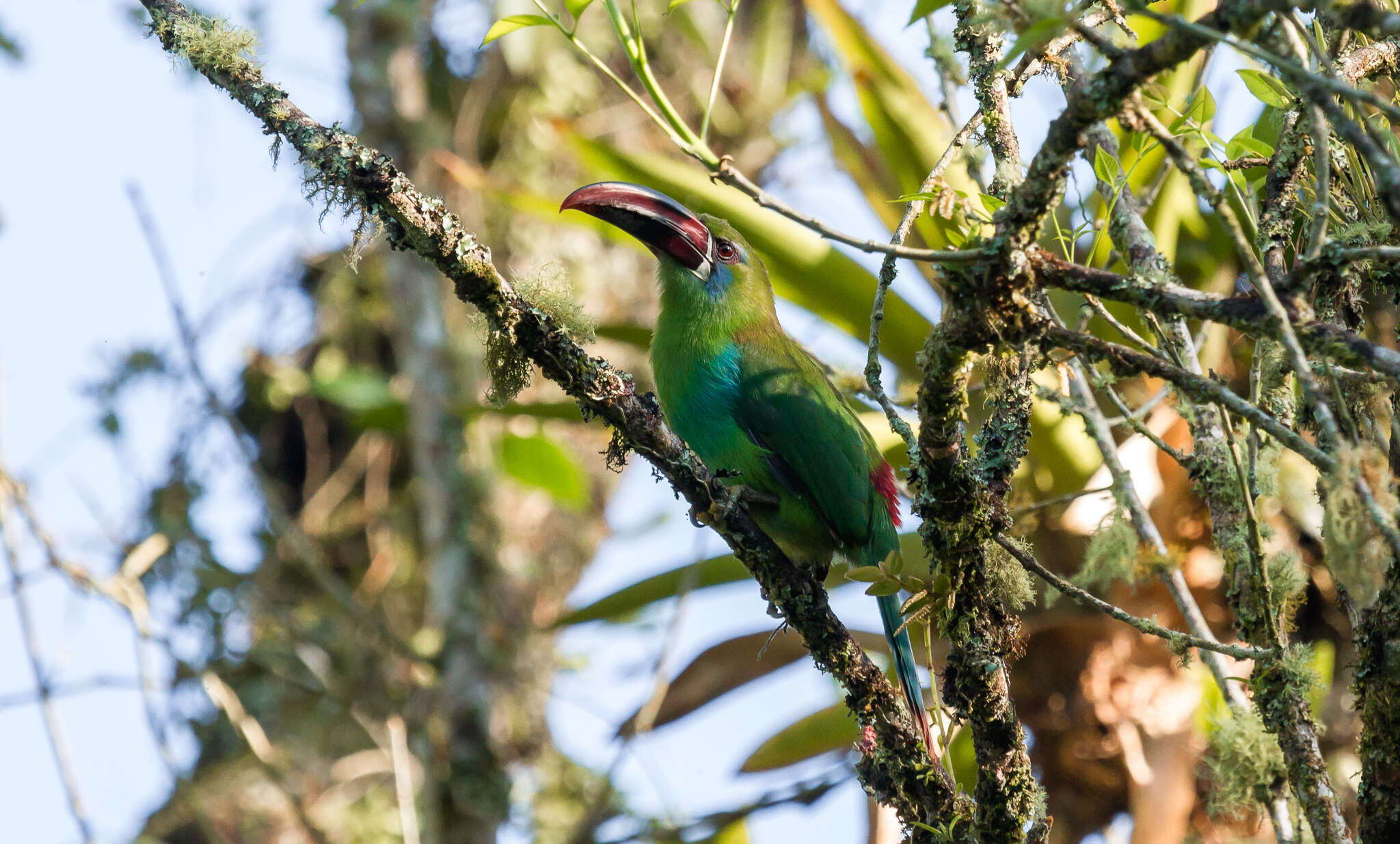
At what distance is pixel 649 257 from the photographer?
654 cm

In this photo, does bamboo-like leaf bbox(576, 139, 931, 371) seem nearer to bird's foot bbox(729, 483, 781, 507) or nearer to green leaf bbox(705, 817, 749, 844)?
bird's foot bbox(729, 483, 781, 507)

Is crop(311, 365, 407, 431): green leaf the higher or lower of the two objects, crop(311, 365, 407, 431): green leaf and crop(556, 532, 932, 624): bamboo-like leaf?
the higher

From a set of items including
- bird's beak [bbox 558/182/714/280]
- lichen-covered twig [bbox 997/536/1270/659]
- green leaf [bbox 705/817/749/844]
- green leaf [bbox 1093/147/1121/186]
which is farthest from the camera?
green leaf [bbox 705/817/749/844]

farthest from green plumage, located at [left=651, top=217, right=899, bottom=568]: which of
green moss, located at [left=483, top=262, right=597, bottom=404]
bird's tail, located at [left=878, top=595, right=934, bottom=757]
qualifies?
green moss, located at [left=483, top=262, right=597, bottom=404]

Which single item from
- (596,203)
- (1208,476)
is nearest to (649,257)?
(596,203)

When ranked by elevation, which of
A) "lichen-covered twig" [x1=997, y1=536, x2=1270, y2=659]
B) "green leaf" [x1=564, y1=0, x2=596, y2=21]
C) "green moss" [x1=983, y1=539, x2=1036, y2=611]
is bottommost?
"lichen-covered twig" [x1=997, y1=536, x2=1270, y2=659]

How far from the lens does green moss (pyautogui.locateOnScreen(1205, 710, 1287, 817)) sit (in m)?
2.15

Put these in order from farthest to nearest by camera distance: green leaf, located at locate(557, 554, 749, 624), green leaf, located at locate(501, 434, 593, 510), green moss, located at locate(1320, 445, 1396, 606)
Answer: green leaf, located at locate(501, 434, 593, 510) < green leaf, located at locate(557, 554, 749, 624) < green moss, located at locate(1320, 445, 1396, 606)

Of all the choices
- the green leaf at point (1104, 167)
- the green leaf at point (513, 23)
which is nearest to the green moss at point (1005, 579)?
the green leaf at point (1104, 167)

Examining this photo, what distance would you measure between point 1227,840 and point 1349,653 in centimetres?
72

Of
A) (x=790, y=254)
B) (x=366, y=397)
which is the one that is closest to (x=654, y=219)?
(x=790, y=254)

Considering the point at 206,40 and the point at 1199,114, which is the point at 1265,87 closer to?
the point at 1199,114

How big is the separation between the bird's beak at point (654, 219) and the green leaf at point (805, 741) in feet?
5.06

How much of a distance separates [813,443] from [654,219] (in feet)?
2.58
